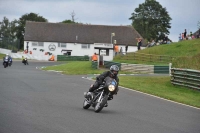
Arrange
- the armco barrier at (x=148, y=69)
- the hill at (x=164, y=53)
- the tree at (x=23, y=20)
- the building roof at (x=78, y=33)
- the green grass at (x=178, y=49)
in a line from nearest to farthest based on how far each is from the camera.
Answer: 1. the armco barrier at (x=148, y=69)
2. the hill at (x=164, y=53)
3. the green grass at (x=178, y=49)
4. the building roof at (x=78, y=33)
5. the tree at (x=23, y=20)

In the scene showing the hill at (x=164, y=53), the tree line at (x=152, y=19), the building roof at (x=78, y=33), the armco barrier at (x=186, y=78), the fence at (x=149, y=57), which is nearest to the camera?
the armco barrier at (x=186, y=78)

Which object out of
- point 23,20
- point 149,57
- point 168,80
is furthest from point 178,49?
point 23,20

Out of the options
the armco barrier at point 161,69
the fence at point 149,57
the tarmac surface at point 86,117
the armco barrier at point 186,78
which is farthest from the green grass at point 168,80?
the armco barrier at point 161,69

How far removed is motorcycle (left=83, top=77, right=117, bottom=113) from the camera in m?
15.4

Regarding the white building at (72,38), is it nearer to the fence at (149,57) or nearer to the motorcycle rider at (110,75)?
the fence at (149,57)

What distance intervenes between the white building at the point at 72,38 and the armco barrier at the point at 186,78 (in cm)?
7200

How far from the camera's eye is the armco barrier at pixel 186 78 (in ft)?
94.4

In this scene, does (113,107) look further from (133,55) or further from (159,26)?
(159,26)

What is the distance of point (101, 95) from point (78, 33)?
9289 centimetres

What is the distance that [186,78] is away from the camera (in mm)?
30031

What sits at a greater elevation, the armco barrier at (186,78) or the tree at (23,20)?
the tree at (23,20)

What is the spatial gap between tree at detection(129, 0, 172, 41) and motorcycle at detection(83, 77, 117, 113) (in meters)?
103

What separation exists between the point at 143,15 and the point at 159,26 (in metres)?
4.90

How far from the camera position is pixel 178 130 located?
42.3ft
